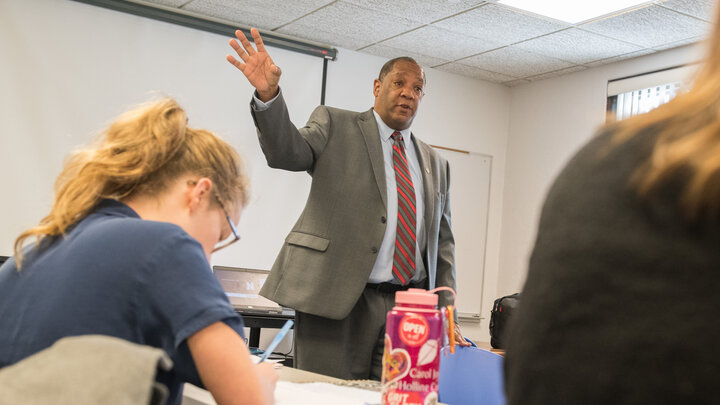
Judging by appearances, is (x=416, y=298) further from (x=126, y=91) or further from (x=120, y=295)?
(x=126, y=91)

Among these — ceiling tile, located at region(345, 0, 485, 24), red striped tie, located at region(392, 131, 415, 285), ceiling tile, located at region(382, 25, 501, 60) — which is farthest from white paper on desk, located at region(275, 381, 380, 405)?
ceiling tile, located at region(382, 25, 501, 60)

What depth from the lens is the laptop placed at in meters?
4.30

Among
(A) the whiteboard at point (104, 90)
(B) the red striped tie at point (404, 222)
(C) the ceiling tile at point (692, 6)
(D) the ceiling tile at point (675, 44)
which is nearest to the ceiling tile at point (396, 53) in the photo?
(A) the whiteboard at point (104, 90)

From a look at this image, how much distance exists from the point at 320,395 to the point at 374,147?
1.23 metres

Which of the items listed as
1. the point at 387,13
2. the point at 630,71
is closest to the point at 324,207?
the point at 387,13

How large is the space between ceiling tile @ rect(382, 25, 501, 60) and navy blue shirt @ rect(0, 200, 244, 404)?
149 inches

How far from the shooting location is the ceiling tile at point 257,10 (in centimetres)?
435

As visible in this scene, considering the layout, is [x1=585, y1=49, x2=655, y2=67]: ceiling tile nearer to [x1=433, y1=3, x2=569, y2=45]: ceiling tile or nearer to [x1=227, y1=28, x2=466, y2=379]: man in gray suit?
[x1=433, y1=3, x2=569, y2=45]: ceiling tile

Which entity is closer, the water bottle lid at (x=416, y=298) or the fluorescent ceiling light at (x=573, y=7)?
the water bottle lid at (x=416, y=298)

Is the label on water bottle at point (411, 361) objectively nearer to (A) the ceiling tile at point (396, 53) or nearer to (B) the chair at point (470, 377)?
(B) the chair at point (470, 377)

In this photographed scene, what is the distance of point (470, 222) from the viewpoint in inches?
225

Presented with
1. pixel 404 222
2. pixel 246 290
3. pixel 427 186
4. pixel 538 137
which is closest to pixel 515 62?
pixel 538 137

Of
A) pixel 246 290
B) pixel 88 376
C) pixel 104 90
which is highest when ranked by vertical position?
pixel 104 90

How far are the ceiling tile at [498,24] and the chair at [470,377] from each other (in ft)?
9.80
